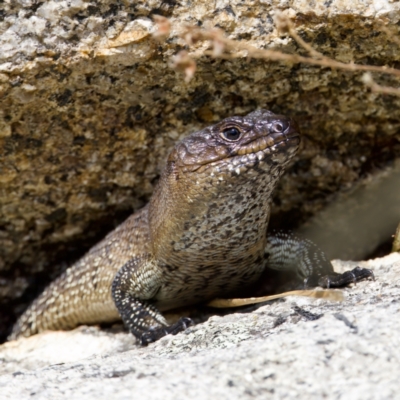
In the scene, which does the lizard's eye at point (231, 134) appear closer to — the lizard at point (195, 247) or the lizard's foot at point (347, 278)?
the lizard at point (195, 247)

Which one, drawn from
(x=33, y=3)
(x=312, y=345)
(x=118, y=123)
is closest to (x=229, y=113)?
(x=118, y=123)

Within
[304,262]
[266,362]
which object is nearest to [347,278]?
[304,262]

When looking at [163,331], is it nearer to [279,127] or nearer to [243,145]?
[243,145]

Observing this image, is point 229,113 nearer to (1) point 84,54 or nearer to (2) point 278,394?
(1) point 84,54

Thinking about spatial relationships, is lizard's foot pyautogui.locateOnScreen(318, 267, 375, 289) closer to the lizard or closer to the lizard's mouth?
the lizard

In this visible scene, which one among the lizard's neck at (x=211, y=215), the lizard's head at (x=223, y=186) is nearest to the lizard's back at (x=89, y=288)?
the lizard's neck at (x=211, y=215)

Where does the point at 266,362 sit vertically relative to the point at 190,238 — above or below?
above
